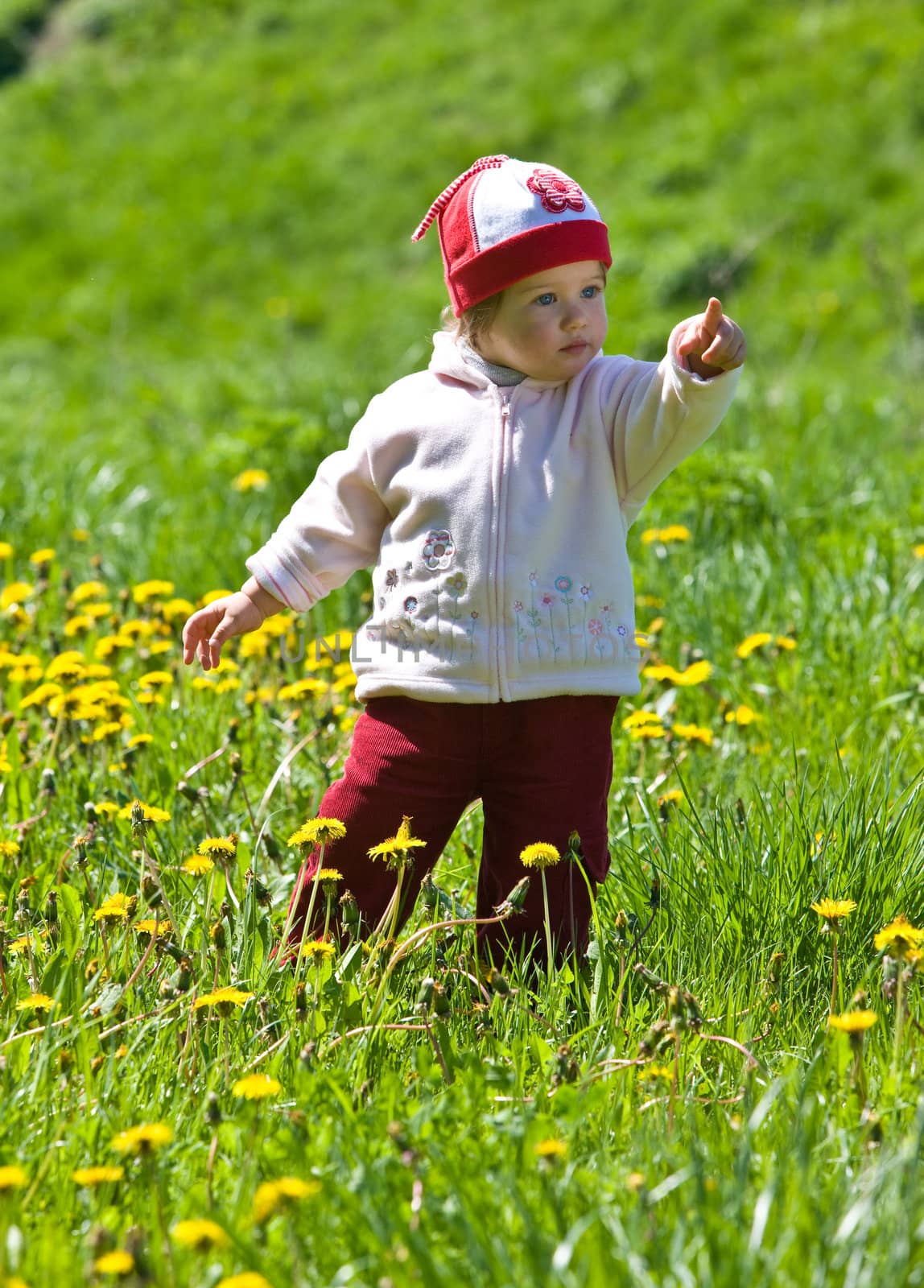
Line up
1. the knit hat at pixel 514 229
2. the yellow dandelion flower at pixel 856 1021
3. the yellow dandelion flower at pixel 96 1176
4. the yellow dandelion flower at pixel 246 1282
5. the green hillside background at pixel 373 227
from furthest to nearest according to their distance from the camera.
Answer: the green hillside background at pixel 373 227 → the knit hat at pixel 514 229 → the yellow dandelion flower at pixel 856 1021 → the yellow dandelion flower at pixel 96 1176 → the yellow dandelion flower at pixel 246 1282

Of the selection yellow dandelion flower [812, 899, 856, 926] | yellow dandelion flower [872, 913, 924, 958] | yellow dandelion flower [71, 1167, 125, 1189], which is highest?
yellow dandelion flower [812, 899, 856, 926]

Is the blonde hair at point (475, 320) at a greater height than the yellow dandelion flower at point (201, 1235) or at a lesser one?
greater

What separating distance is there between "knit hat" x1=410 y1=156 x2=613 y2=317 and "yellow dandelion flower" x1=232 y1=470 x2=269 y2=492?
217 centimetres

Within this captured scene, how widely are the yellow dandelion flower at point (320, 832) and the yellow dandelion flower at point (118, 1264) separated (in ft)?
2.75

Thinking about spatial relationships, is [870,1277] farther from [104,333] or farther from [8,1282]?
[104,333]


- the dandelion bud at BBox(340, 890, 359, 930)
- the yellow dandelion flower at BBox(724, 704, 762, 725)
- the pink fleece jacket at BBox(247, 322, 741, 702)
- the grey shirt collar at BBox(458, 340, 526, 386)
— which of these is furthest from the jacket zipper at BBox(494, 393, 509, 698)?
the yellow dandelion flower at BBox(724, 704, 762, 725)

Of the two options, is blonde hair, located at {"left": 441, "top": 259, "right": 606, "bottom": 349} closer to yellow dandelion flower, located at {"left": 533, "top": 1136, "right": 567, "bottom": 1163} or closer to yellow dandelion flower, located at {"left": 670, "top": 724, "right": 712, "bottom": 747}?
yellow dandelion flower, located at {"left": 670, "top": 724, "right": 712, "bottom": 747}

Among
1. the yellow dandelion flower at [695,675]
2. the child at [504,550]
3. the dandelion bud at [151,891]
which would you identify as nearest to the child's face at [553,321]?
the child at [504,550]

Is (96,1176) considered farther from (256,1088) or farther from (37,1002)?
(37,1002)

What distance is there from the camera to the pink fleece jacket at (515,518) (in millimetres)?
2264

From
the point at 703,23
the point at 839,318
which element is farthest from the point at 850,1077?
the point at 703,23

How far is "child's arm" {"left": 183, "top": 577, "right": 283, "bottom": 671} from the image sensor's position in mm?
2416

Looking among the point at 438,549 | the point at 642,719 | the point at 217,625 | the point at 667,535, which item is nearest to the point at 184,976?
the point at 217,625

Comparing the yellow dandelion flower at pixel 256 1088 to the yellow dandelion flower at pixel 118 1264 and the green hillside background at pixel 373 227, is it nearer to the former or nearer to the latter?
the yellow dandelion flower at pixel 118 1264
